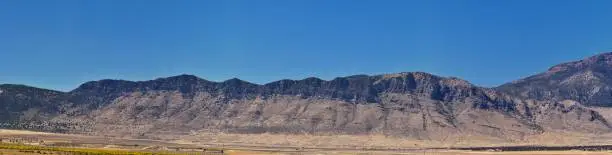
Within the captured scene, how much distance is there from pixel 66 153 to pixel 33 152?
5971 millimetres

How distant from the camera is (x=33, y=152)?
124625 millimetres

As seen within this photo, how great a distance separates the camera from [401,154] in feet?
650

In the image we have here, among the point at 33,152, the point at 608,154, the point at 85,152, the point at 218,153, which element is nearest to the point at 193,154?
the point at 218,153

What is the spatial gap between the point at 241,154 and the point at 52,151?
47.2m

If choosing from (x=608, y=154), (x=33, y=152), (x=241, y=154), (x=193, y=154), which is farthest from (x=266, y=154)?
(x=608, y=154)

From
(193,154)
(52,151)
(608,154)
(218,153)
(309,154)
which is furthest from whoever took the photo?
(608,154)

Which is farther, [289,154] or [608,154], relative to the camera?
[608,154]

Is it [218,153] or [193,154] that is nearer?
[193,154]

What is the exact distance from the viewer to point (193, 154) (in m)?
154

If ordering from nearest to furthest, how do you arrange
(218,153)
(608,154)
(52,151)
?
(52,151) → (218,153) → (608,154)

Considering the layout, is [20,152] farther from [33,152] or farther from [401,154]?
[401,154]

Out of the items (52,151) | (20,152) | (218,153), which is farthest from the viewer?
(218,153)

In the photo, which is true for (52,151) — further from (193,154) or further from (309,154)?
(309,154)

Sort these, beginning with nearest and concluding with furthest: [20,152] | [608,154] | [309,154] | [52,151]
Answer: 1. [20,152]
2. [52,151]
3. [309,154]
4. [608,154]
